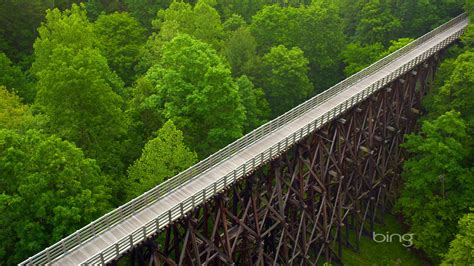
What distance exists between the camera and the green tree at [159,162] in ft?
76.2

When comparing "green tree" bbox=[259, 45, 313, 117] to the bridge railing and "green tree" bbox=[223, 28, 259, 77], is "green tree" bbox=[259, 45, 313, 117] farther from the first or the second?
the bridge railing

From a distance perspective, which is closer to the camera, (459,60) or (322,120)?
(322,120)

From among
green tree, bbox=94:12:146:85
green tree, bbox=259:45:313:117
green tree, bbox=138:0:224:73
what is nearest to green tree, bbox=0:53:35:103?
green tree, bbox=94:12:146:85

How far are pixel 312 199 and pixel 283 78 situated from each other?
11893 millimetres

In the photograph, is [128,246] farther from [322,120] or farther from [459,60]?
[459,60]

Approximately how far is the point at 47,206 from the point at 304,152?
47.4ft

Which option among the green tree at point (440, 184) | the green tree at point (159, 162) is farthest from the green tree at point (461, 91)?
the green tree at point (159, 162)

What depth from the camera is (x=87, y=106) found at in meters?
25.2

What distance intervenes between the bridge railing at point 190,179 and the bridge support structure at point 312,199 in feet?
1.89

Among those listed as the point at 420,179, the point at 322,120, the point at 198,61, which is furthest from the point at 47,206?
the point at 420,179

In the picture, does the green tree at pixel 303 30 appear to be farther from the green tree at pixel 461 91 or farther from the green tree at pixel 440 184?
the green tree at pixel 440 184

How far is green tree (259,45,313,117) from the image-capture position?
1389 inches

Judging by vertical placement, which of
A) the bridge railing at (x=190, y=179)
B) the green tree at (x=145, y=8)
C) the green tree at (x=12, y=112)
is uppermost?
the green tree at (x=145, y=8)

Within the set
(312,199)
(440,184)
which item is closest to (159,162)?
(312,199)
